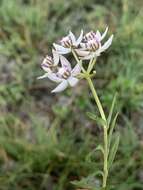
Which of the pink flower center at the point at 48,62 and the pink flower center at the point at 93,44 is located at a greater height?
the pink flower center at the point at 93,44

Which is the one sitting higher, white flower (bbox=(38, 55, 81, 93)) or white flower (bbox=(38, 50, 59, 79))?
white flower (bbox=(38, 50, 59, 79))

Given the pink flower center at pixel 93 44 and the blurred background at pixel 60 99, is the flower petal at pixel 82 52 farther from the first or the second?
the blurred background at pixel 60 99

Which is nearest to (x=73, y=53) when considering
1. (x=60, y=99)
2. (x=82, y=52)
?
(x=82, y=52)

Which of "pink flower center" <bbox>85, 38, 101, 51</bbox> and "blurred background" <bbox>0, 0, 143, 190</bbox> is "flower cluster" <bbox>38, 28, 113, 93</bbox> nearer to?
"pink flower center" <bbox>85, 38, 101, 51</bbox>

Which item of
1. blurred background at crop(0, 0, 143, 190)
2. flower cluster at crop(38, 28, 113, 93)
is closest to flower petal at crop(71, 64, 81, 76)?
flower cluster at crop(38, 28, 113, 93)

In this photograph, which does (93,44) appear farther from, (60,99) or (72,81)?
(60,99)

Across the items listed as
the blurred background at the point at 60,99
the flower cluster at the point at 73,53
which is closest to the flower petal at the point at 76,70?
the flower cluster at the point at 73,53

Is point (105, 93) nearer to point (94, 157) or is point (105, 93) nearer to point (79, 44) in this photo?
point (94, 157)
